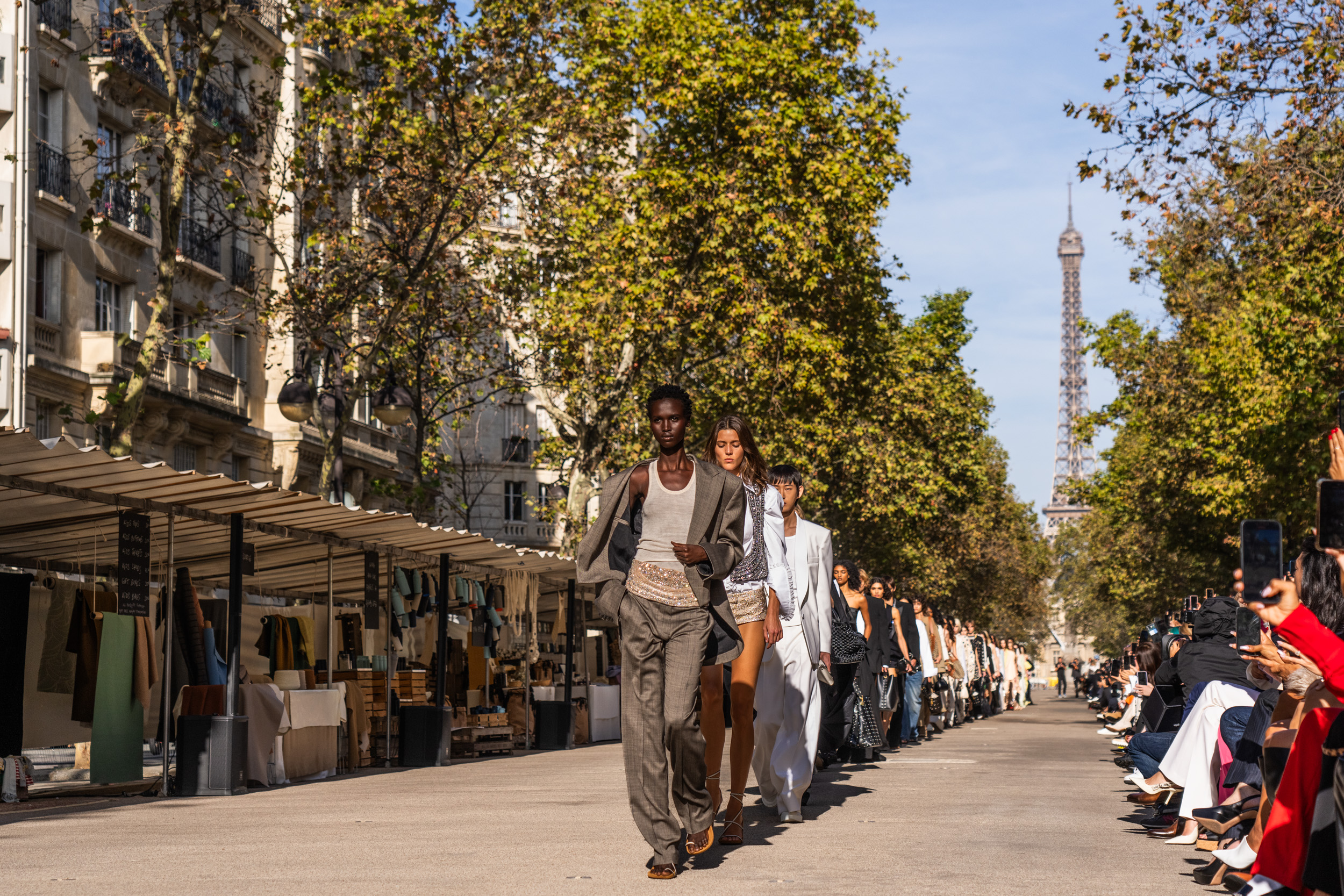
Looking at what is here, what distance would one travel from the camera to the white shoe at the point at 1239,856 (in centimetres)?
673

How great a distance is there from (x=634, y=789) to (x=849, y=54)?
27.5 metres

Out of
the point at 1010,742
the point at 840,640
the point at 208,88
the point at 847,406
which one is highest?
the point at 208,88

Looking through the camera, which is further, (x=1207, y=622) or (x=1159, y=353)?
(x=1159, y=353)

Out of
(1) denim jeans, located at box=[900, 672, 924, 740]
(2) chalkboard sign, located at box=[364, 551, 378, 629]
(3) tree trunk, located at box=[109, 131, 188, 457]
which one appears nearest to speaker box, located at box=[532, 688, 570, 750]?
(1) denim jeans, located at box=[900, 672, 924, 740]

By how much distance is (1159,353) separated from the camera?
44.4 meters

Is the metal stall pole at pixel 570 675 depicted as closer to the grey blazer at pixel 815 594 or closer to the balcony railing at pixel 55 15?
the grey blazer at pixel 815 594

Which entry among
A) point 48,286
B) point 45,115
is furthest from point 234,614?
point 45,115

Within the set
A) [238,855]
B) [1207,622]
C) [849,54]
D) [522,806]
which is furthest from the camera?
[849,54]

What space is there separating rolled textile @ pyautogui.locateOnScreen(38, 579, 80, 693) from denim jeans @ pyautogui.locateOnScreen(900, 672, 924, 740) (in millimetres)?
11285

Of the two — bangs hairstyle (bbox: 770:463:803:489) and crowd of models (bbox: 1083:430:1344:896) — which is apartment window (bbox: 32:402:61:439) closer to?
bangs hairstyle (bbox: 770:463:803:489)

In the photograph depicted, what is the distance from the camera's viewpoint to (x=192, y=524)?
1445 cm

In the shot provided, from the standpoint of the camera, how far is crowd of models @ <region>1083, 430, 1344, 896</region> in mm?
5316

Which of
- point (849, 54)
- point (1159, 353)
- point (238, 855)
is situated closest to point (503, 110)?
point (849, 54)

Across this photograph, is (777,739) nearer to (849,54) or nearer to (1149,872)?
(1149,872)
